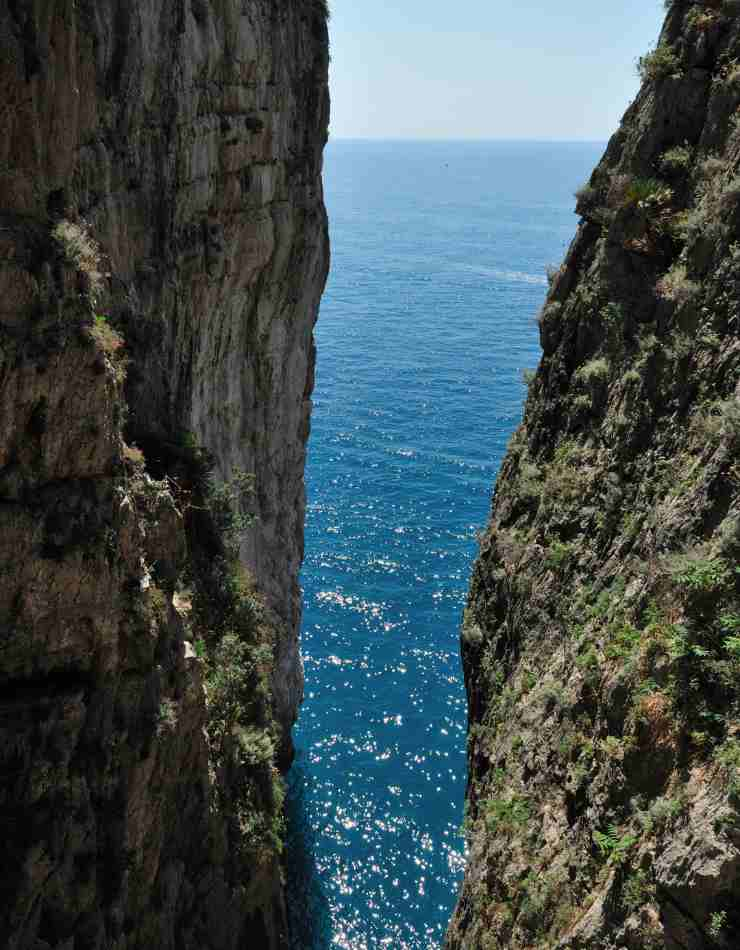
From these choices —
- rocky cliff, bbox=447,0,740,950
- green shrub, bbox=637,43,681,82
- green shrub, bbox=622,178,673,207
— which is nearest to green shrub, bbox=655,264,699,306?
rocky cliff, bbox=447,0,740,950

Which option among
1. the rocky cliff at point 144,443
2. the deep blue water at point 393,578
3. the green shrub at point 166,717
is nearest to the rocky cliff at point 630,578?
the rocky cliff at point 144,443

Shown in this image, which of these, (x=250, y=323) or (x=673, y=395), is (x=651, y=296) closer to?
(x=673, y=395)

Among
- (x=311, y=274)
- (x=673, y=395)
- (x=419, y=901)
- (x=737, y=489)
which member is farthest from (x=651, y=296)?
(x=419, y=901)

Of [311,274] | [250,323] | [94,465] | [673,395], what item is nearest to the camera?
[94,465]

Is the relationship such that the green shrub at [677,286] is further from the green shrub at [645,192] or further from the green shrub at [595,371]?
the green shrub at [595,371]

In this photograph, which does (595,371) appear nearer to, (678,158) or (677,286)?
(677,286)

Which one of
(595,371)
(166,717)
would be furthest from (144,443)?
(595,371)
